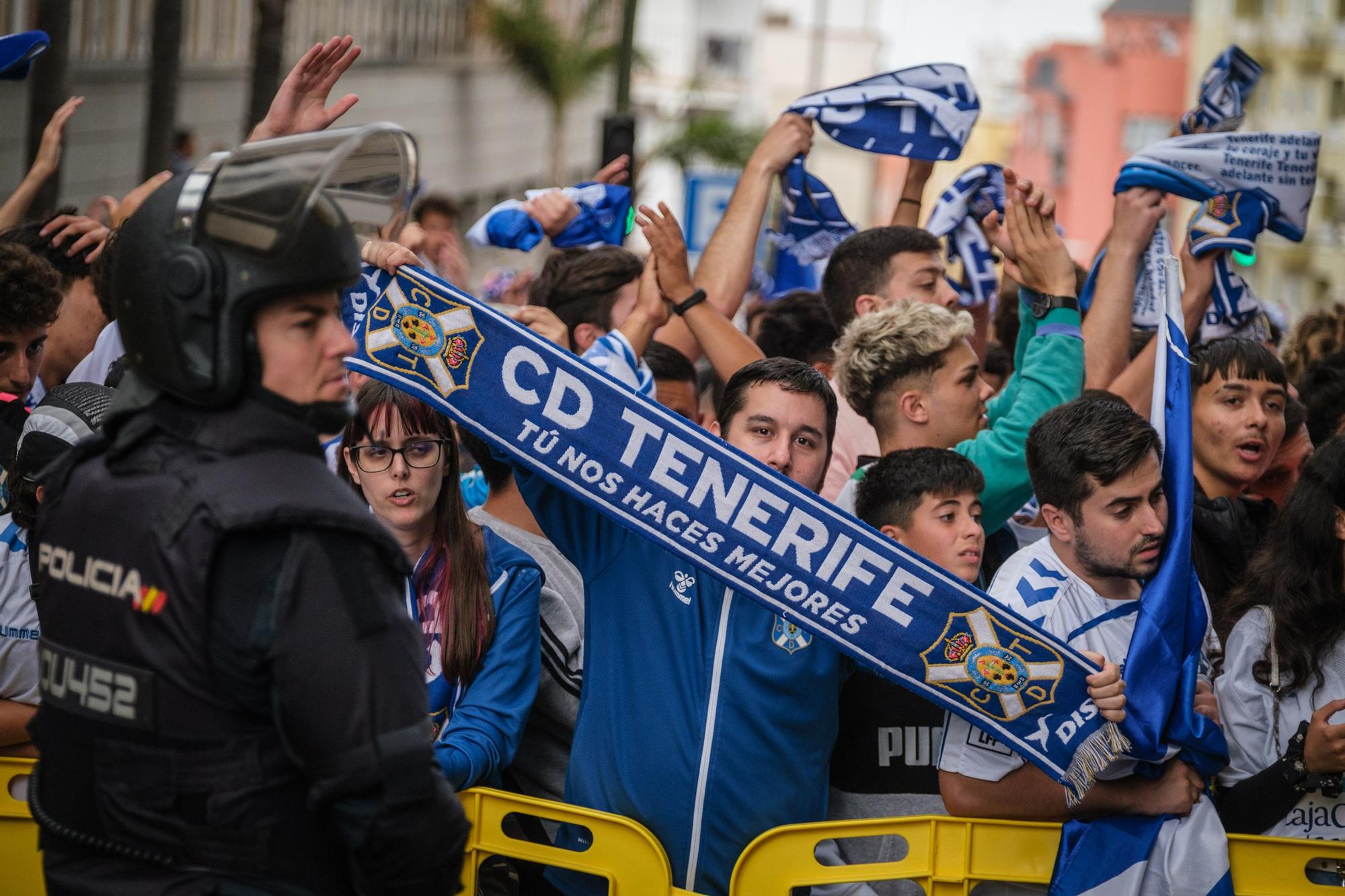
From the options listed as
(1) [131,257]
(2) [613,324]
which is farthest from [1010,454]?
(1) [131,257]

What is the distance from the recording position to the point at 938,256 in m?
6.12

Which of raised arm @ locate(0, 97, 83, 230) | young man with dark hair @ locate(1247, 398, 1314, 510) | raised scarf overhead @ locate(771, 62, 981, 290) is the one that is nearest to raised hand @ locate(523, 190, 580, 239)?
raised scarf overhead @ locate(771, 62, 981, 290)

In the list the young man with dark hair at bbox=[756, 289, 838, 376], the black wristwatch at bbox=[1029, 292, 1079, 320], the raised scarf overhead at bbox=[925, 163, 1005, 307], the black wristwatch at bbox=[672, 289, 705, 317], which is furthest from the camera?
the raised scarf overhead at bbox=[925, 163, 1005, 307]

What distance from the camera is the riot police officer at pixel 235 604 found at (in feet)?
7.95

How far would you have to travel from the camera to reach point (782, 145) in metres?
6.21

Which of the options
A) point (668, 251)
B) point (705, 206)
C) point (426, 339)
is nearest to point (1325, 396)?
point (668, 251)

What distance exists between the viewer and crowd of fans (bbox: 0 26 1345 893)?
3.75 metres

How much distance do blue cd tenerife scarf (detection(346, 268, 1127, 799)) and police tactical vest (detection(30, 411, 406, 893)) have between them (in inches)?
45.1

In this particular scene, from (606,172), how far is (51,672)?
4.21 meters

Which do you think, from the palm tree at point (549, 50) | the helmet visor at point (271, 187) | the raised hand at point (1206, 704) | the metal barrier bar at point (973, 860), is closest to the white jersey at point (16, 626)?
the helmet visor at point (271, 187)

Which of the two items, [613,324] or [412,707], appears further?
[613,324]

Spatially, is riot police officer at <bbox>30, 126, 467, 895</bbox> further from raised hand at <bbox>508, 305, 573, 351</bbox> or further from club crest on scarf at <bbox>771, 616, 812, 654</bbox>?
raised hand at <bbox>508, 305, 573, 351</bbox>

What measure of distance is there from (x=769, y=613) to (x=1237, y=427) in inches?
88.0

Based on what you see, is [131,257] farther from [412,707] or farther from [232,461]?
[412,707]
